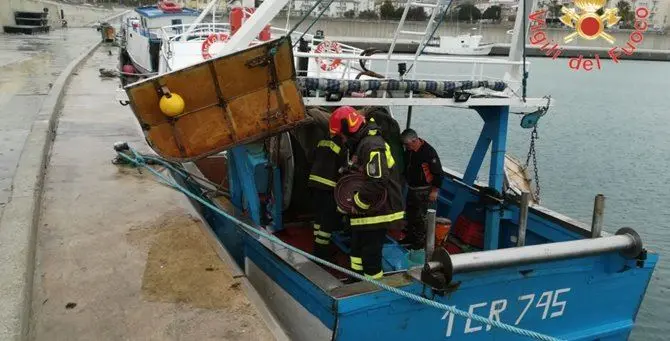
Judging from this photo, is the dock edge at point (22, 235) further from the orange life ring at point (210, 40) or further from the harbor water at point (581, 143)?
the orange life ring at point (210, 40)

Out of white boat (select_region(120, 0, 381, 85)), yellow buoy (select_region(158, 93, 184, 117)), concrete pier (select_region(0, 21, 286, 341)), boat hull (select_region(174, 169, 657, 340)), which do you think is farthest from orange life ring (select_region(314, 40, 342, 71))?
yellow buoy (select_region(158, 93, 184, 117))

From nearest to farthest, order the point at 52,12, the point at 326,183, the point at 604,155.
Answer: the point at 326,183
the point at 604,155
the point at 52,12

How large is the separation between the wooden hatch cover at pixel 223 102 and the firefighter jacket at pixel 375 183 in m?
0.71

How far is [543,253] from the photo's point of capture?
A: 4.03 metres

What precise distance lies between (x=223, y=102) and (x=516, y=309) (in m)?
2.86

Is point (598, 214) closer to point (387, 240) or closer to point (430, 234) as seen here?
point (430, 234)

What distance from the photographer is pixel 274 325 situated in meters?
3.57

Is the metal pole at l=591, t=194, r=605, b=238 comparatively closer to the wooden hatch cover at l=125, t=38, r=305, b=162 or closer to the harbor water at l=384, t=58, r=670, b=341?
the wooden hatch cover at l=125, t=38, r=305, b=162

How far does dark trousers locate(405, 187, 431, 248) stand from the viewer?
5809 mm

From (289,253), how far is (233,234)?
4.65ft

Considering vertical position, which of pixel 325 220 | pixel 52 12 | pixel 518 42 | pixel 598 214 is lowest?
pixel 325 220

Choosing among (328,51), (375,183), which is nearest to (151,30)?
(328,51)

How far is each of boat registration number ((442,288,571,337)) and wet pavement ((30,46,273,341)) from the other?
163 centimetres

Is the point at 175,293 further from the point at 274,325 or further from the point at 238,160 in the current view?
the point at 238,160
